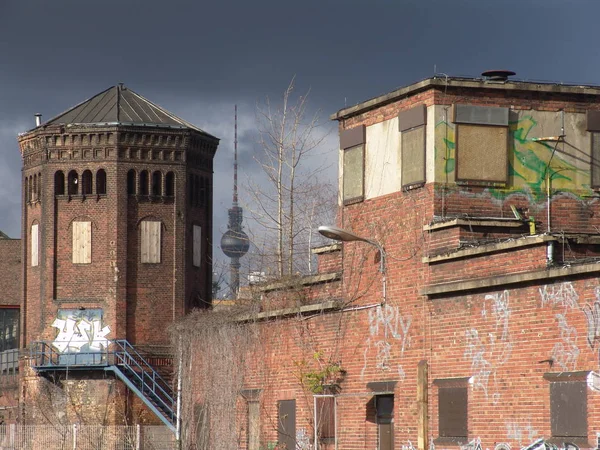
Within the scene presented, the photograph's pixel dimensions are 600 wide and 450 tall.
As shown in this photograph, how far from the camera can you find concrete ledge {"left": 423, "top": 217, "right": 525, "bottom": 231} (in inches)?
1048

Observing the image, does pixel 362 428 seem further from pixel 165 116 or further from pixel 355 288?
pixel 165 116

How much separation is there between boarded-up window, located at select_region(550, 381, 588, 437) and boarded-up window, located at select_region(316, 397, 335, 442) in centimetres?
848

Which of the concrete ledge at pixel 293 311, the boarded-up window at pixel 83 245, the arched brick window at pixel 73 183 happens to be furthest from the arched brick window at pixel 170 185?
the concrete ledge at pixel 293 311

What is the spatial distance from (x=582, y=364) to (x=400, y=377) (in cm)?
604

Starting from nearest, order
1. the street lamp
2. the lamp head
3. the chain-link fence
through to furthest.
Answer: the lamp head → the street lamp → the chain-link fence

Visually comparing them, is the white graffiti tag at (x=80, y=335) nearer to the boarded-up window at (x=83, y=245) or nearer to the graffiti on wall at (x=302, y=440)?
the boarded-up window at (x=83, y=245)

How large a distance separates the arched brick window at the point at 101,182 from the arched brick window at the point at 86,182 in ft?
0.97

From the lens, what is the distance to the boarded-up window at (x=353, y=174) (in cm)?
2997

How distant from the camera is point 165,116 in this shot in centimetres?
5166

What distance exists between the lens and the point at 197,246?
52.3m

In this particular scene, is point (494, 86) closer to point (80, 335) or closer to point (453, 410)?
point (453, 410)

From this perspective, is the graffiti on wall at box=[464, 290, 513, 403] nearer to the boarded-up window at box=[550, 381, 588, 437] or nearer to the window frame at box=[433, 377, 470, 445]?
the window frame at box=[433, 377, 470, 445]

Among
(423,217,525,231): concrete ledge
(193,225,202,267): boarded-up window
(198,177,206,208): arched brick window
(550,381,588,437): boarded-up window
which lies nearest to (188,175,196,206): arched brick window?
(198,177,206,208): arched brick window

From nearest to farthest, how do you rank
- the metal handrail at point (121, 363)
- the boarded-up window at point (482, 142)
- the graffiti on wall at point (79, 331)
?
the boarded-up window at point (482, 142)
the metal handrail at point (121, 363)
the graffiti on wall at point (79, 331)
